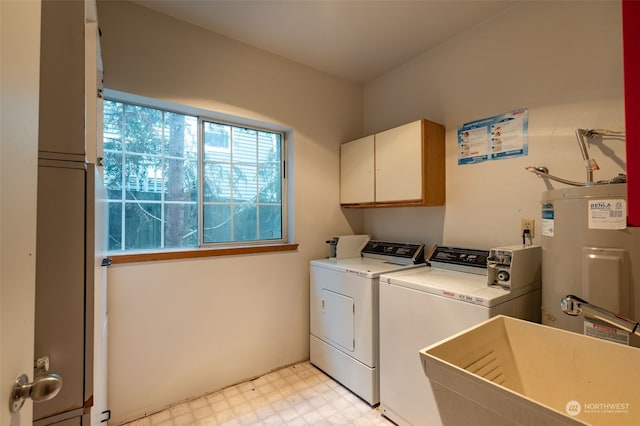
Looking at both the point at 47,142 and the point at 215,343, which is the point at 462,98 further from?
the point at 215,343

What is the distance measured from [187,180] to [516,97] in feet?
7.96

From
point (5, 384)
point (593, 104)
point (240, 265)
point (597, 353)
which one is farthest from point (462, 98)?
point (5, 384)

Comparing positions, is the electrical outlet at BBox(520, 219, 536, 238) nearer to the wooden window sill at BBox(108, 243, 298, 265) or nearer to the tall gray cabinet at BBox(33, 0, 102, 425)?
the wooden window sill at BBox(108, 243, 298, 265)

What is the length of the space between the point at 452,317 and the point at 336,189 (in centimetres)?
164

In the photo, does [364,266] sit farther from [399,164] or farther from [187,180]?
[187,180]

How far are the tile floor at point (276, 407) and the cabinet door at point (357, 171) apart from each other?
1.56 metres

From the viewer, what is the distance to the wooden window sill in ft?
5.93

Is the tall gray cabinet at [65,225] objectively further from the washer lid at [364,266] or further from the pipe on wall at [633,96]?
the washer lid at [364,266]

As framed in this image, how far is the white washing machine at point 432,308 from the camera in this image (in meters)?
1.50

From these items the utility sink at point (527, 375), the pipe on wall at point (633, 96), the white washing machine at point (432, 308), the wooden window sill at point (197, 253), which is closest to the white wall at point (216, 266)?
the wooden window sill at point (197, 253)

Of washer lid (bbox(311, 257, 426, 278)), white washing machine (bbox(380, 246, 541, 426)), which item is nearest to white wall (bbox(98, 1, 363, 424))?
washer lid (bbox(311, 257, 426, 278))

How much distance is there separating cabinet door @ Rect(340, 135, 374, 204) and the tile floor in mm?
1565

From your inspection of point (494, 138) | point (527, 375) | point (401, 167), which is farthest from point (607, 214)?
point (401, 167)

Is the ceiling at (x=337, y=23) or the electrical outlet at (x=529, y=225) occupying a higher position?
the ceiling at (x=337, y=23)
